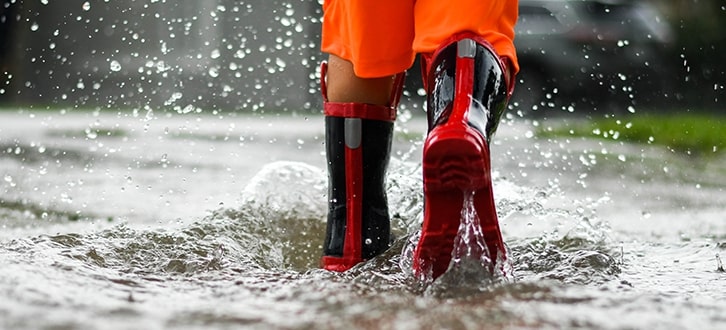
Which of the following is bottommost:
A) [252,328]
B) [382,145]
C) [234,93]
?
[252,328]

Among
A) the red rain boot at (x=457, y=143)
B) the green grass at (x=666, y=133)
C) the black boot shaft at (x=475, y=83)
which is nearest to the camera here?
the red rain boot at (x=457, y=143)

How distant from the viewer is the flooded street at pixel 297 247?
4.92ft

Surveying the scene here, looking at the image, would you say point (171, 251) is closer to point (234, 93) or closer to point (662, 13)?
point (234, 93)

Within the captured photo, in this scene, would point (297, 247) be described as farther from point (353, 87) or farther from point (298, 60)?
point (298, 60)

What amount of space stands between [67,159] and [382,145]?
2.80m

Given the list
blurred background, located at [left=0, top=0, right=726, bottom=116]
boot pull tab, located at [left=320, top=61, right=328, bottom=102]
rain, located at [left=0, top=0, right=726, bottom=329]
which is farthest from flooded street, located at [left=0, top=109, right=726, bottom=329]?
blurred background, located at [left=0, top=0, right=726, bottom=116]

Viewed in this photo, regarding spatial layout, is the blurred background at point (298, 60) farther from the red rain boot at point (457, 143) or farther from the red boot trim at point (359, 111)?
the red rain boot at point (457, 143)

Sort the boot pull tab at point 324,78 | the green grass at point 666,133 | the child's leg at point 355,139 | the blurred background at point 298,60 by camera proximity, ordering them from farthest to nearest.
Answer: the blurred background at point 298,60 → the green grass at point 666,133 → the boot pull tab at point 324,78 → the child's leg at point 355,139

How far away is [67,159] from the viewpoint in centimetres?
471

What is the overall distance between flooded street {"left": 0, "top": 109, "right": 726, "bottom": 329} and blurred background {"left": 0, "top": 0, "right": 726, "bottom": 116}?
4.88m

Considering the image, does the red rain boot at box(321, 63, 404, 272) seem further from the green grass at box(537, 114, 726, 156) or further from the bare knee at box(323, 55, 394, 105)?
the green grass at box(537, 114, 726, 156)

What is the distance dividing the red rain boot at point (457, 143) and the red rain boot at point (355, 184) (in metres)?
0.24

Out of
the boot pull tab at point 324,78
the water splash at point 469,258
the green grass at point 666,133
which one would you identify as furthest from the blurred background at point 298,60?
the water splash at point 469,258

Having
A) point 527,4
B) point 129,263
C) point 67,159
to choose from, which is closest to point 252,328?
point 129,263
